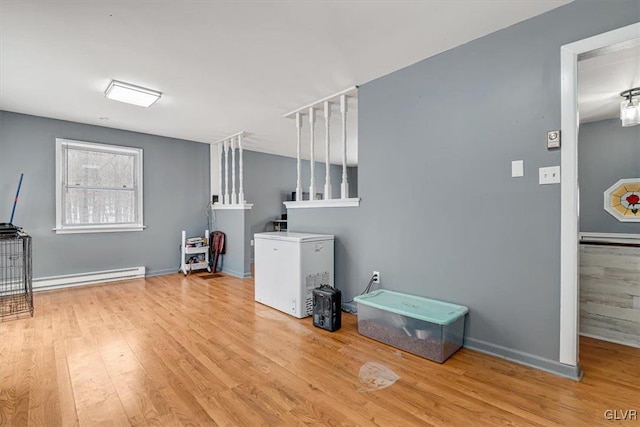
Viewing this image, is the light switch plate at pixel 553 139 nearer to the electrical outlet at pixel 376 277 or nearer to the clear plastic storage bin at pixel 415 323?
the clear plastic storage bin at pixel 415 323

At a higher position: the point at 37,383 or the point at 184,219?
the point at 184,219

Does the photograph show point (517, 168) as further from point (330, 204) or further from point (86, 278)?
point (86, 278)

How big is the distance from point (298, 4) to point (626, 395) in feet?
10.1

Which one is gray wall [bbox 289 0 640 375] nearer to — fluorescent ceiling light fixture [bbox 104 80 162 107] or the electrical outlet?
the electrical outlet

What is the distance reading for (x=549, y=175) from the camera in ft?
6.41

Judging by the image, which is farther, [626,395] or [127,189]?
[127,189]

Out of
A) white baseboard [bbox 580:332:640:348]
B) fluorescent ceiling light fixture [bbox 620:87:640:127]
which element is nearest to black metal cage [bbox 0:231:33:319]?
white baseboard [bbox 580:332:640:348]

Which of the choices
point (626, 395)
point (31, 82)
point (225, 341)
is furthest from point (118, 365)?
point (626, 395)

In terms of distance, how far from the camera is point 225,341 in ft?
8.09

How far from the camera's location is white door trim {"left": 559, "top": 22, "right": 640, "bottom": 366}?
6.11 feet

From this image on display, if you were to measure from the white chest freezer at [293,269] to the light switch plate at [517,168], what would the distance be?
5.85ft

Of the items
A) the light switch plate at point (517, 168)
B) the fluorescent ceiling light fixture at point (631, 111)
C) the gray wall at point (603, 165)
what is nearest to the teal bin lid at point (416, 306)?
the light switch plate at point (517, 168)

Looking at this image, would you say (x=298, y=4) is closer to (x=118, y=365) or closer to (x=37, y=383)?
(x=118, y=365)

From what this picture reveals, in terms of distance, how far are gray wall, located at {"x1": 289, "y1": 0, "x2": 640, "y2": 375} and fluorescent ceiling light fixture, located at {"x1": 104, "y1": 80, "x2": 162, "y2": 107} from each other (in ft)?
7.92
